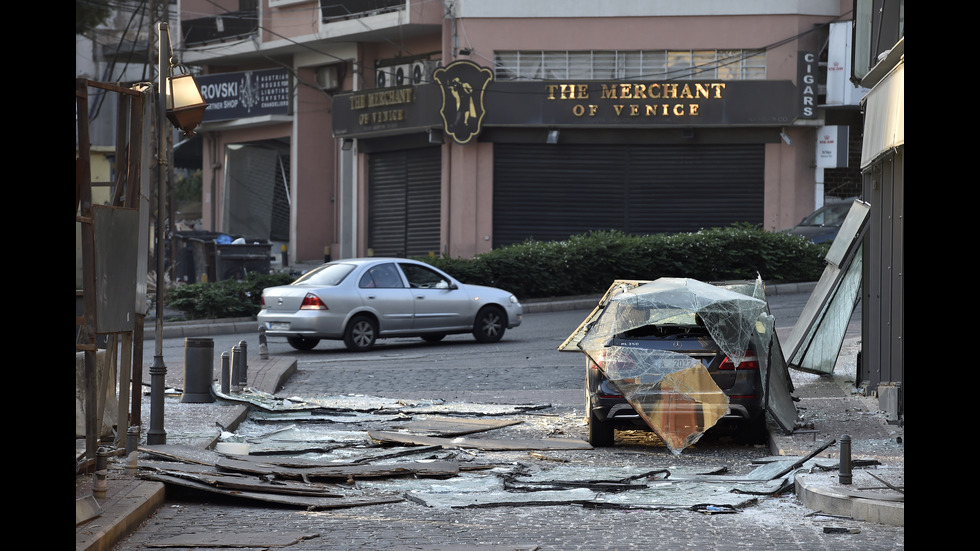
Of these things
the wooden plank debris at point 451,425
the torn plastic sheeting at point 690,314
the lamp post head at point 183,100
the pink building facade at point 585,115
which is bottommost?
the wooden plank debris at point 451,425

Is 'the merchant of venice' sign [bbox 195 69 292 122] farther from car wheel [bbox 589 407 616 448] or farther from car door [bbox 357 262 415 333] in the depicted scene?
car wheel [bbox 589 407 616 448]

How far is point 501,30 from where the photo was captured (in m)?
32.5

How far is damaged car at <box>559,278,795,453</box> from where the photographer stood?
11.1 metres

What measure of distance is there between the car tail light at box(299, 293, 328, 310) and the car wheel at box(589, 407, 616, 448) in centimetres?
879

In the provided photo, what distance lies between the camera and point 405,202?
35094 mm

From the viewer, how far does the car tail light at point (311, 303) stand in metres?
19.5

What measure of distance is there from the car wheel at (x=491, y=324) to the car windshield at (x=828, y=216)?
11.0 m

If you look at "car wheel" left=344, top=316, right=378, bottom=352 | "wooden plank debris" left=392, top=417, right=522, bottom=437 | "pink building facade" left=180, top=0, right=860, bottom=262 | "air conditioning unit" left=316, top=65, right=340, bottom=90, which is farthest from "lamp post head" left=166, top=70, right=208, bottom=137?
"air conditioning unit" left=316, top=65, right=340, bottom=90

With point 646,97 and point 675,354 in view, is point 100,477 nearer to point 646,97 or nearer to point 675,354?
point 675,354

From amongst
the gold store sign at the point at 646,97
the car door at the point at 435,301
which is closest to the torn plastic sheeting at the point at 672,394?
the car door at the point at 435,301

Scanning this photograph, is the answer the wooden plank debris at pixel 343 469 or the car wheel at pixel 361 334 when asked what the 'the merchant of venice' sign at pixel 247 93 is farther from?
the wooden plank debris at pixel 343 469

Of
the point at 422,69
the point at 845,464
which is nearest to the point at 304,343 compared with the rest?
the point at 845,464
